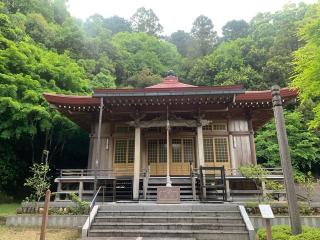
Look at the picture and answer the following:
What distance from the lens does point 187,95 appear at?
1191 centimetres

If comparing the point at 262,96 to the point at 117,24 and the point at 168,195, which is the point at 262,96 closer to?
the point at 168,195

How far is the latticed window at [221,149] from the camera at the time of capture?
14.3 m

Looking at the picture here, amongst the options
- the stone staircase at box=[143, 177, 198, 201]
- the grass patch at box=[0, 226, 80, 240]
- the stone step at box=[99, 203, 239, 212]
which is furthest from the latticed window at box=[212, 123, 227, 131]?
the grass patch at box=[0, 226, 80, 240]

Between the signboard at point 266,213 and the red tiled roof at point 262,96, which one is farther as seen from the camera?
the red tiled roof at point 262,96

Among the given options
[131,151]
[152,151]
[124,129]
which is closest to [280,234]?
[152,151]

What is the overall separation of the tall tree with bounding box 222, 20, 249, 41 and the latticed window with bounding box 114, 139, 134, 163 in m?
43.2

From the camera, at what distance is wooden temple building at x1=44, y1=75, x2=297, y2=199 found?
12.7 m

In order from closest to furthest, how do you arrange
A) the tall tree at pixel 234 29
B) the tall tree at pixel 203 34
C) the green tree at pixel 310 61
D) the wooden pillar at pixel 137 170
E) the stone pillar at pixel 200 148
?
the green tree at pixel 310 61 < the wooden pillar at pixel 137 170 < the stone pillar at pixel 200 148 < the tall tree at pixel 203 34 < the tall tree at pixel 234 29

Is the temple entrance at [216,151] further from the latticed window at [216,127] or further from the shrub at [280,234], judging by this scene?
the shrub at [280,234]

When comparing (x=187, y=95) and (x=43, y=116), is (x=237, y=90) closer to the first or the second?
(x=187, y=95)

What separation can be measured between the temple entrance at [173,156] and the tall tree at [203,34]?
36.5 meters

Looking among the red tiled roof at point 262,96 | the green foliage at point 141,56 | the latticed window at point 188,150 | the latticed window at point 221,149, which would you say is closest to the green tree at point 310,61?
the red tiled roof at point 262,96

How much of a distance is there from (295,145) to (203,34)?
39345 millimetres

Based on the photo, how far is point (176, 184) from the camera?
504 inches
